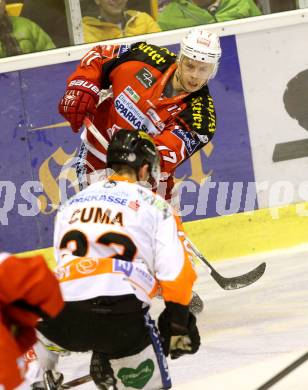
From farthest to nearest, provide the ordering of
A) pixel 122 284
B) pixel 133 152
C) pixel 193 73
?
pixel 193 73 → pixel 133 152 → pixel 122 284

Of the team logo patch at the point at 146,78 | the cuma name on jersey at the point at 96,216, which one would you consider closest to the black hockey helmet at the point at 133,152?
the cuma name on jersey at the point at 96,216

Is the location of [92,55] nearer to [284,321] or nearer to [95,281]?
[284,321]

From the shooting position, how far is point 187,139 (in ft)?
14.7

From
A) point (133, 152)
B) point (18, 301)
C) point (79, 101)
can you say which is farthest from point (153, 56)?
point (18, 301)

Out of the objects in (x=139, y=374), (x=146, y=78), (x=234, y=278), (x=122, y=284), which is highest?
(x=146, y=78)

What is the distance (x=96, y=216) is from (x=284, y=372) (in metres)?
0.99

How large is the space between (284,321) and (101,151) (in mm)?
1029

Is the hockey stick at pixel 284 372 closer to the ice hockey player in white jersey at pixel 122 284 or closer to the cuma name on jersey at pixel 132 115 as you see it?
the ice hockey player in white jersey at pixel 122 284

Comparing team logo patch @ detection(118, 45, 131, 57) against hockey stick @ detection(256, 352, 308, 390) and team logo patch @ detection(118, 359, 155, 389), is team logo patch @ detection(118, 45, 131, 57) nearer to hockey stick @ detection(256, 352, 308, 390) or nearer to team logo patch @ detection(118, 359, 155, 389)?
hockey stick @ detection(256, 352, 308, 390)

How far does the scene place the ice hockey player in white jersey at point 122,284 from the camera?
9.49 ft

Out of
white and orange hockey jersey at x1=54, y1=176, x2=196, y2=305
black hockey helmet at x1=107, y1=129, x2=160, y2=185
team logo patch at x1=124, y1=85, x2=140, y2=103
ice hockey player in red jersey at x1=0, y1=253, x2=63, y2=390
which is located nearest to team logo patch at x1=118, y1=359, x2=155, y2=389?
white and orange hockey jersey at x1=54, y1=176, x2=196, y2=305

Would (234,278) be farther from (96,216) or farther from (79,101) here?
(96,216)

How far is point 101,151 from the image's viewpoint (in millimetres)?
4695

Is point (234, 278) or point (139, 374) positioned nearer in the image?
point (139, 374)
